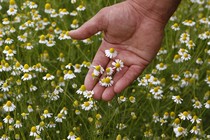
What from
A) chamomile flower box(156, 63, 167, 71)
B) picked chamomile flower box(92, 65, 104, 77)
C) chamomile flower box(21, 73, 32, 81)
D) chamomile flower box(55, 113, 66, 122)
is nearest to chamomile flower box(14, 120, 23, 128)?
chamomile flower box(55, 113, 66, 122)

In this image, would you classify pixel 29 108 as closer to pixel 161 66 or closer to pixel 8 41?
pixel 8 41

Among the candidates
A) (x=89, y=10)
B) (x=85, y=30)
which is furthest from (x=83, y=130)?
(x=89, y=10)

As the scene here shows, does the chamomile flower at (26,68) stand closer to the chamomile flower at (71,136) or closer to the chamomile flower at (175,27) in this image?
the chamomile flower at (71,136)

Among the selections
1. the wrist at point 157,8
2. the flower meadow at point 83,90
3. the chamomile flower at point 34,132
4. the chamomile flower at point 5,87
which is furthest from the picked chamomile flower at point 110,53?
the chamomile flower at point 5,87

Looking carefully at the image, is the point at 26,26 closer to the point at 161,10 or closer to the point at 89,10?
the point at 89,10

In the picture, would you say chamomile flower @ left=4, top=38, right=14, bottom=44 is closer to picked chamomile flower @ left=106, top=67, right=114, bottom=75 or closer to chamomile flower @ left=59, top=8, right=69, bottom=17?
chamomile flower @ left=59, top=8, right=69, bottom=17

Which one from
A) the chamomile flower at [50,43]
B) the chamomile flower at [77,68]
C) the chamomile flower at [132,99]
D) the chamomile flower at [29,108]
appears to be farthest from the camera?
the chamomile flower at [50,43]

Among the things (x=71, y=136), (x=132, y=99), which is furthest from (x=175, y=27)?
(x=71, y=136)

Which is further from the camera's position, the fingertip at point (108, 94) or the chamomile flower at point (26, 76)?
the chamomile flower at point (26, 76)
